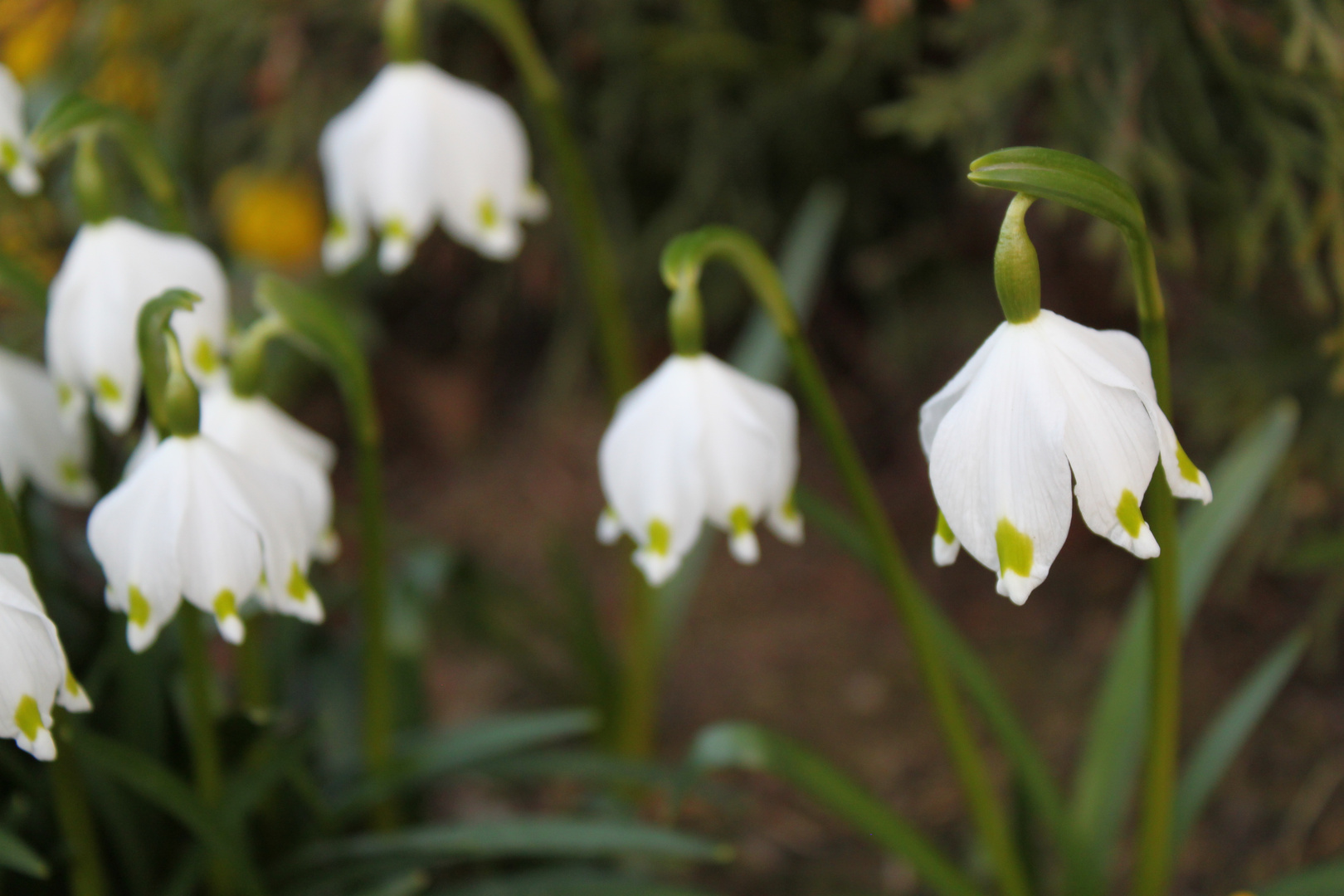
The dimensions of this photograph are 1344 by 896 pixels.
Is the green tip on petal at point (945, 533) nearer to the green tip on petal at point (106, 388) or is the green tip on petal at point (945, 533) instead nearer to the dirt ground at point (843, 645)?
the green tip on petal at point (106, 388)

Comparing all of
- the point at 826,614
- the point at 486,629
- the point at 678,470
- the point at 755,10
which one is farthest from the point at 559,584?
the point at 755,10

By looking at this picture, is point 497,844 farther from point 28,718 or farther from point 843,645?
point 843,645

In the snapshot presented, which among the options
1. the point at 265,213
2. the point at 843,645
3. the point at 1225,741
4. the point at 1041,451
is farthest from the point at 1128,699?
the point at 265,213

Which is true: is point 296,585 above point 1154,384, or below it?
above

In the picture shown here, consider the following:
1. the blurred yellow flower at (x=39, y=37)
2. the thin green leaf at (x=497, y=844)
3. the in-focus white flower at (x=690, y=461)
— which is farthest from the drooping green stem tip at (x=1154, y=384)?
the blurred yellow flower at (x=39, y=37)

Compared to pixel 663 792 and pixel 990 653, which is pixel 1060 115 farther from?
pixel 663 792

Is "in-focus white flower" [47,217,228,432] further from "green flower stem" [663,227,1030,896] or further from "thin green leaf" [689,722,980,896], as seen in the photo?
"thin green leaf" [689,722,980,896]
